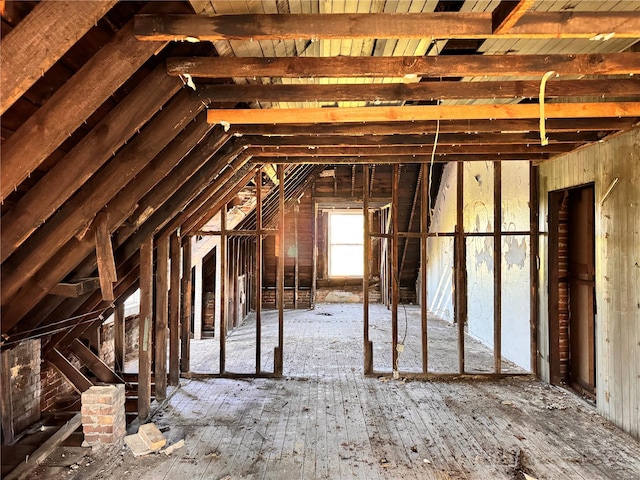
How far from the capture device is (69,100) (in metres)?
1.82

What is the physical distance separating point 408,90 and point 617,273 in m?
2.60

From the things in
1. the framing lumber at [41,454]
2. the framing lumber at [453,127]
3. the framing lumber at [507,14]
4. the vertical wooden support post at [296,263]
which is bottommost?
the framing lumber at [41,454]

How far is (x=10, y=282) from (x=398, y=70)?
2.65 m

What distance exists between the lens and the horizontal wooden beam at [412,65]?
219 cm

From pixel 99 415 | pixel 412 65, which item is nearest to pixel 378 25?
pixel 412 65

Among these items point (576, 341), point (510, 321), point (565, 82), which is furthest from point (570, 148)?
point (510, 321)

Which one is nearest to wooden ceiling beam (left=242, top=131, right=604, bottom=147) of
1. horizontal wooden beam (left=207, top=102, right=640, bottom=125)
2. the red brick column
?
horizontal wooden beam (left=207, top=102, right=640, bottom=125)

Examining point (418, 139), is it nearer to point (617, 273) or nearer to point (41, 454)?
point (617, 273)

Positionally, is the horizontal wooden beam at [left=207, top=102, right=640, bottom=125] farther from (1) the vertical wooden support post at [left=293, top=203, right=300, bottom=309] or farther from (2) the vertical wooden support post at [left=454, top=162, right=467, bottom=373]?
(1) the vertical wooden support post at [left=293, top=203, right=300, bottom=309]

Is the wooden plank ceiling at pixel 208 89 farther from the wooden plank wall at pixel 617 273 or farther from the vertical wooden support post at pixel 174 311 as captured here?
the vertical wooden support post at pixel 174 311

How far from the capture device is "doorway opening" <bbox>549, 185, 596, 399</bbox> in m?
4.39

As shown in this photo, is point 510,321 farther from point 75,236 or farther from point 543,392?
point 75,236

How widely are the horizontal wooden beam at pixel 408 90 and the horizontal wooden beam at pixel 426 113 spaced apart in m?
0.17

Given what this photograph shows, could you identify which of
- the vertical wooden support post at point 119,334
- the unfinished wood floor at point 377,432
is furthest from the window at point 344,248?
the vertical wooden support post at point 119,334
